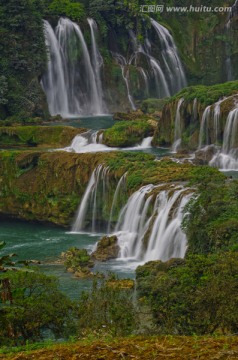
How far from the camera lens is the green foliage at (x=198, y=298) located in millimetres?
17766

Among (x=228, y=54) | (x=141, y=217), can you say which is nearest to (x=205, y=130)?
(x=141, y=217)

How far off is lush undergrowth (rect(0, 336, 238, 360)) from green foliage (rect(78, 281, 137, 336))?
3581 millimetres

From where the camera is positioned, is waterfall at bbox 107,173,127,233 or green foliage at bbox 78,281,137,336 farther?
waterfall at bbox 107,173,127,233

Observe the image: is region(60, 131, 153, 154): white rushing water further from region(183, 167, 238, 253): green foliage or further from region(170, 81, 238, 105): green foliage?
region(183, 167, 238, 253): green foliage

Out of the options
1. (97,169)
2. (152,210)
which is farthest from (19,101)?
(152,210)

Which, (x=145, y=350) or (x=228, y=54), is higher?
(x=228, y=54)

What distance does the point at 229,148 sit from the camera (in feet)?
146

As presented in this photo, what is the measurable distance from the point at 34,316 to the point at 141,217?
16.2m

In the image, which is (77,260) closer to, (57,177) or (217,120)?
(57,177)

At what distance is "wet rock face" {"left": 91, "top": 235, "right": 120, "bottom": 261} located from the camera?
3272cm

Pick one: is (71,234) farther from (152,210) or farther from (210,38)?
(210,38)

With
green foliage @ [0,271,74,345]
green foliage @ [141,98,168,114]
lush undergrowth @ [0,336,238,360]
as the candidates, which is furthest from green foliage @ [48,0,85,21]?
lush undergrowth @ [0,336,238,360]

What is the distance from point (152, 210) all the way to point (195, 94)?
1533 cm

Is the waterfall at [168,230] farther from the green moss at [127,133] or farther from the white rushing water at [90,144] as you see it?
the green moss at [127,133]
